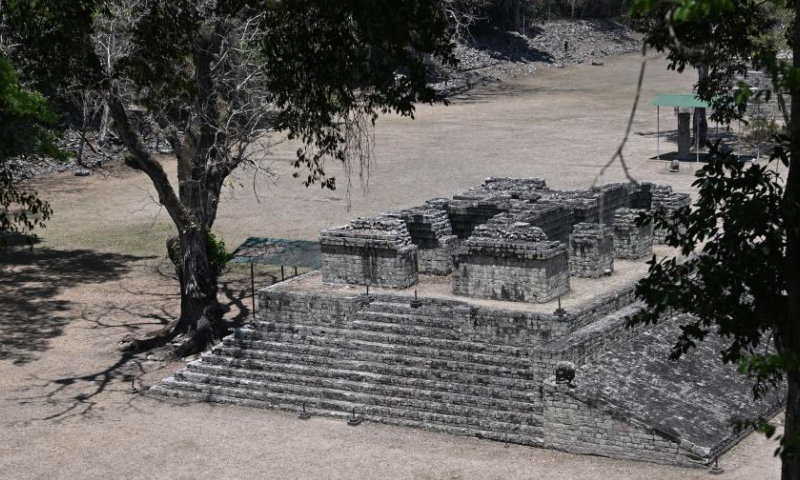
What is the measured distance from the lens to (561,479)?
16969 millimetres

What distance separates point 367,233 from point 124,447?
610 centimetres

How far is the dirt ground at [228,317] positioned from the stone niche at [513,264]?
3455 mm

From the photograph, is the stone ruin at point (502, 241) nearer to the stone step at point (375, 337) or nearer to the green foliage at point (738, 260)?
the stone step at point (375, 337)

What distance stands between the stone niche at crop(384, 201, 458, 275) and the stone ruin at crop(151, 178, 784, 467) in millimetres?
25

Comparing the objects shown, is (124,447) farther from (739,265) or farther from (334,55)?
(739,265)

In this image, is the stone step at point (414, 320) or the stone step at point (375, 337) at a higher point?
the stone step at point (414, 320)

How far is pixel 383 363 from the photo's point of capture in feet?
67.4

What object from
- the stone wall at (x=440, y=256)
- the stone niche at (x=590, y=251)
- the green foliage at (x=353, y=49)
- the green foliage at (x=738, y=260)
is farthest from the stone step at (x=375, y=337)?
the green foliage at (x=738, y=260)

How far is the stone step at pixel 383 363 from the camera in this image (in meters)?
19.6

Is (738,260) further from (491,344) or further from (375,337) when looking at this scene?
(375,337)

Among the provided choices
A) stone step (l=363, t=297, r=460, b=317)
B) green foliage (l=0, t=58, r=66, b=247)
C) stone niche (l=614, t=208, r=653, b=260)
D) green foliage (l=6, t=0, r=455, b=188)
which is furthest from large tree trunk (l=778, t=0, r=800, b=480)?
stone niche (l=614, t=208, r=653, b=260)

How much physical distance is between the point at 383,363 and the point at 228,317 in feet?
18.5

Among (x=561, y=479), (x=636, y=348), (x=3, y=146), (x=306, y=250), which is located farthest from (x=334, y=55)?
(x=306, y=250)

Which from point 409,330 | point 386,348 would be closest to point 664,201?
point 409,330
